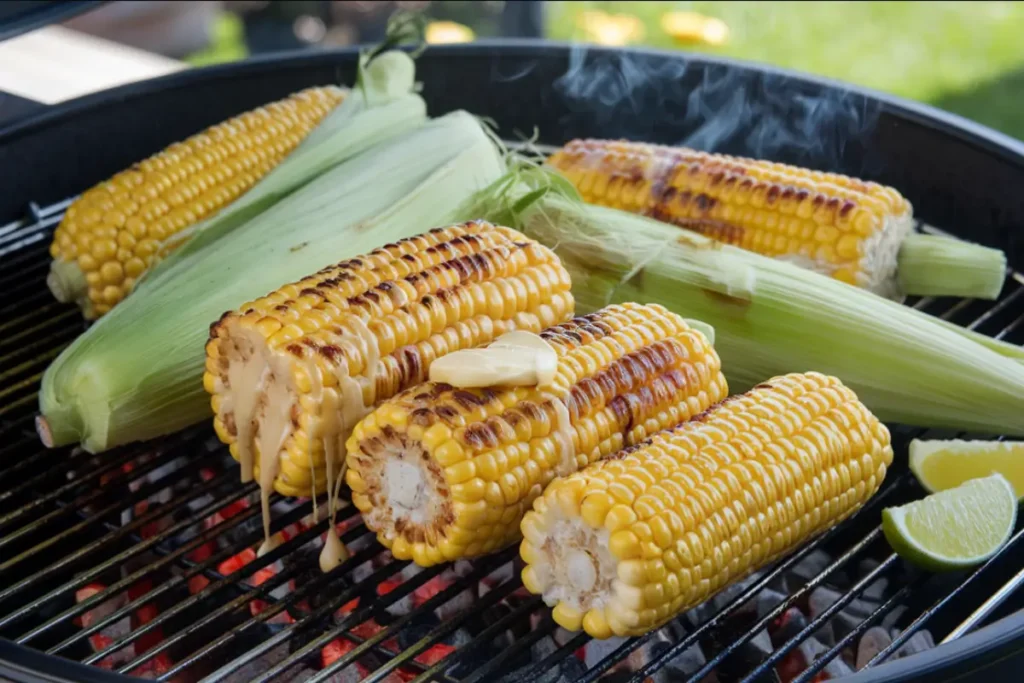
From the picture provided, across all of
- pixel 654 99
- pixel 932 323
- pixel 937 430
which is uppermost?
pixel 654 99

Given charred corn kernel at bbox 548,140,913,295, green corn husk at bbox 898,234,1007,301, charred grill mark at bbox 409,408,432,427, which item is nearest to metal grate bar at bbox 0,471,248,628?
charred grill mark at bbox 409,408,432,427

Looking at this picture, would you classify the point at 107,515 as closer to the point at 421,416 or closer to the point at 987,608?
the point at 421,416

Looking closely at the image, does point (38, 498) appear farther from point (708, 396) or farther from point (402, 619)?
point (708, 396)

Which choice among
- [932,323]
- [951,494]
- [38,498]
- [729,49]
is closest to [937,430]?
[932,323]

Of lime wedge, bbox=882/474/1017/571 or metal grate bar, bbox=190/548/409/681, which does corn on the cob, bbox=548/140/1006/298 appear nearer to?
lime wedge, bbox=882/474/1017/571

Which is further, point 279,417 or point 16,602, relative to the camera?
point 16,602

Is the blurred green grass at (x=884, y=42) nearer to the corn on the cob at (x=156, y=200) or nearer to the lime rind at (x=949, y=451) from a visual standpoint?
the corn on the cob at (x=156, y=200)

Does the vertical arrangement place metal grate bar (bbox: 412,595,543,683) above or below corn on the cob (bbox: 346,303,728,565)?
below

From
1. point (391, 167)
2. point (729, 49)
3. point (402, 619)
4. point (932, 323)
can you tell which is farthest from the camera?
point (729, 49)
